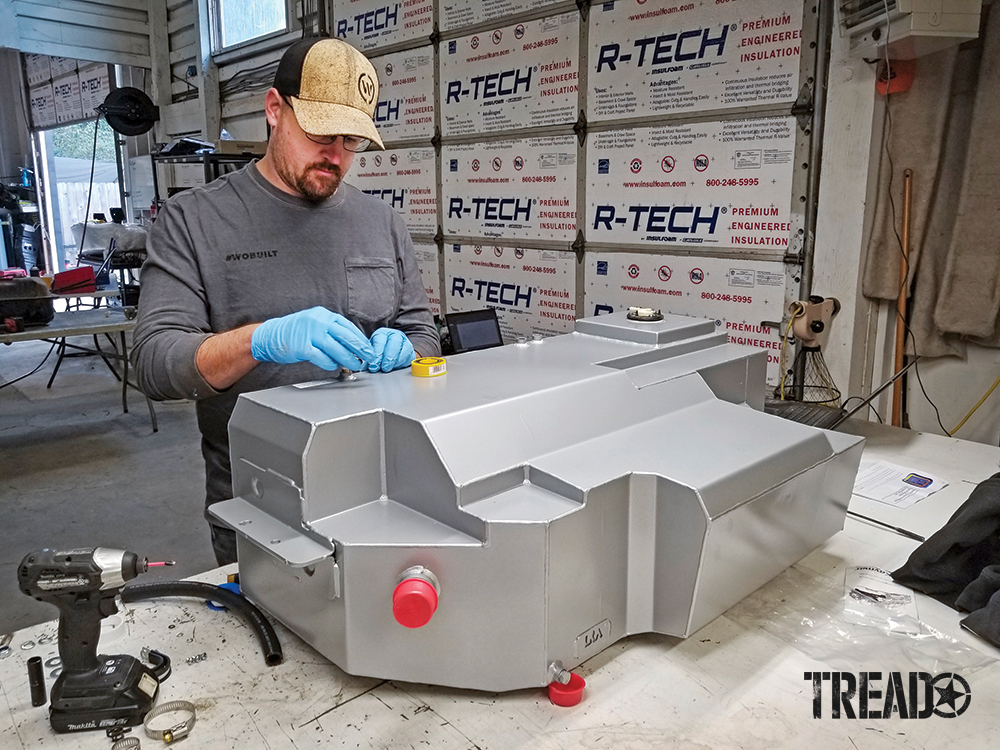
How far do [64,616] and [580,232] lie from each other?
2.63 m

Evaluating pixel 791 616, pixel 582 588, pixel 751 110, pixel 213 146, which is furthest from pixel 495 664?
pixel 213 146

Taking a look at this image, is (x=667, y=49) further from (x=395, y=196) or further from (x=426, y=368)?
(x=426, y=368)

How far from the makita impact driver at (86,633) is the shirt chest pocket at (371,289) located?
73cm

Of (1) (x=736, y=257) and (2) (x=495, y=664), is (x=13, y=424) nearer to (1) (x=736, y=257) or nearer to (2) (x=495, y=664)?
(1) (x=736, y=257)

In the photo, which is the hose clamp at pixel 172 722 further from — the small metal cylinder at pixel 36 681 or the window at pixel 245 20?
the window at pixel 245 20

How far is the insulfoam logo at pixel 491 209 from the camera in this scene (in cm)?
333

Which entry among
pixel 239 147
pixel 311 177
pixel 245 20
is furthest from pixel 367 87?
pixel 245 20

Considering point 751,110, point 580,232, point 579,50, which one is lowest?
point 580,232

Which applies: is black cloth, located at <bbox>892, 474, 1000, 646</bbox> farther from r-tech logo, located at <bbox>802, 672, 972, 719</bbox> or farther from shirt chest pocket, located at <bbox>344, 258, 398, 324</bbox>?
shirt chest pocket, located at <bbox>344, 258, 398, 324</bbox>

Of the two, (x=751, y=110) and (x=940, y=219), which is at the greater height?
(x=751, y=110)

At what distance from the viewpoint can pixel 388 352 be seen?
110 centimetres

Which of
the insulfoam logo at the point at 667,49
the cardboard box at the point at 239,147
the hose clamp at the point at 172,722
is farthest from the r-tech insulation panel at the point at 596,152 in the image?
the hose clamp at the point at 172,722

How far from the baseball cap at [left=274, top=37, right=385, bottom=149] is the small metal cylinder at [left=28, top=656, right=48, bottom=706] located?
832mm

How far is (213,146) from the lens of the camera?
489cm
